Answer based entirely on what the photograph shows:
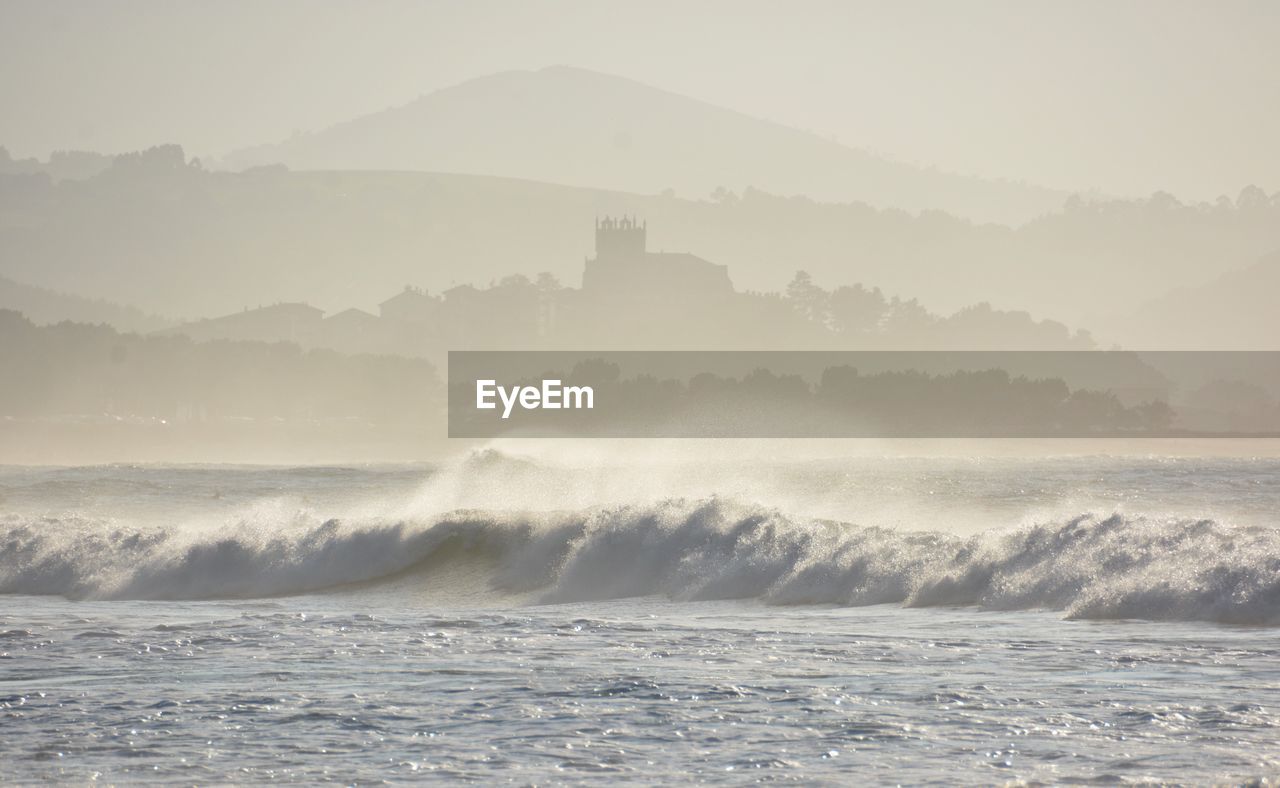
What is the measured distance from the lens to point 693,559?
2955cm

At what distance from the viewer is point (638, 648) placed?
20.1 metres

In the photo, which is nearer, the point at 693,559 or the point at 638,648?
the point at 638,648

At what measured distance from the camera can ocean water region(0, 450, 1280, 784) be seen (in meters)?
14.0

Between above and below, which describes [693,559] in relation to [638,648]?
above

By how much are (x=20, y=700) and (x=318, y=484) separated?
52.6 m

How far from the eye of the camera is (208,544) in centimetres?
3341

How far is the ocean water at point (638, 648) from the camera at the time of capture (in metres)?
14.0

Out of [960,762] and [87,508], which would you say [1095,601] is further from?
[87,508]

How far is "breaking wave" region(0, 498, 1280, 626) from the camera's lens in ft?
78.4

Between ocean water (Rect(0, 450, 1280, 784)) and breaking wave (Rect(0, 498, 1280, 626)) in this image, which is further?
breaking wave (Rect(0, 498, 1280, 626))

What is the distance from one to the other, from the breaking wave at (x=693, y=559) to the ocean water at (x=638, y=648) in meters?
0.08

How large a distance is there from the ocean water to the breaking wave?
8cm

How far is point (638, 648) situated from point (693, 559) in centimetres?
951

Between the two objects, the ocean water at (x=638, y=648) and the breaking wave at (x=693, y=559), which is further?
the breaking wave at (x=693, y=559)
